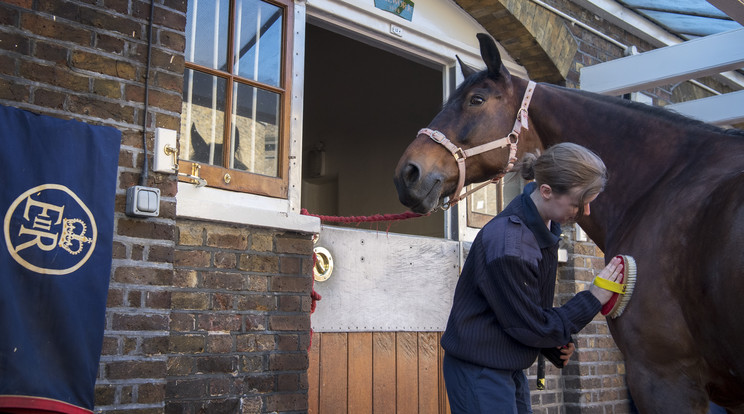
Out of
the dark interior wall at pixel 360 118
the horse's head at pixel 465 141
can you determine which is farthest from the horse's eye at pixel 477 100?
the dark interior wall at pixel 360 118

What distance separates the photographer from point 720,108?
17.0 feet

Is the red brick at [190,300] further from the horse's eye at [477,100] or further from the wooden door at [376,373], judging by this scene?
the horse's eye at [477,100]

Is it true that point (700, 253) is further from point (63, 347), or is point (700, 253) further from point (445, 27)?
point (445, 27)

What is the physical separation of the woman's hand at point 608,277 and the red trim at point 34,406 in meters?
1.75

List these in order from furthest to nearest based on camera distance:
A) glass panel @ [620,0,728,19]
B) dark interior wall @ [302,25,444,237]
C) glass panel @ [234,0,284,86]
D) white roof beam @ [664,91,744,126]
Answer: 1. dark interior wall @ [302,25,444,237]
2. glass panel @ [620,0,728,19]
3. white roof beam @ [664,91,744,126]
4. glass panel @ [234,0,284,86]

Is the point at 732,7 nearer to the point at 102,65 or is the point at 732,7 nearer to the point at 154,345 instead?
the point at 102,65

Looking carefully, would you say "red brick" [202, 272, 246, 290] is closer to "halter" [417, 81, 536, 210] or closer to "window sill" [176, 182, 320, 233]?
"window sill" [176, 182, 320, 233]

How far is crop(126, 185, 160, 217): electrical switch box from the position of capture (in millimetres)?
2693

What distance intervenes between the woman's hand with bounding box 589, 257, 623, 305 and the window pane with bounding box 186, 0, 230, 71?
2139mm

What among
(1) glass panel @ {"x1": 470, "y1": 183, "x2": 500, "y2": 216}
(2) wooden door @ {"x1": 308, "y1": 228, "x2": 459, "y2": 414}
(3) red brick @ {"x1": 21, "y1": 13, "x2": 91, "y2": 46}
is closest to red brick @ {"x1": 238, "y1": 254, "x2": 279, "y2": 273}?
(2) wooden door @ {"x1": 308, "y1": 228, "x2": 459, "y2": 414}

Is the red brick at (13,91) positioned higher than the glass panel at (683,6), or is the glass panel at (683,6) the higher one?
the glass panel at (683,6)

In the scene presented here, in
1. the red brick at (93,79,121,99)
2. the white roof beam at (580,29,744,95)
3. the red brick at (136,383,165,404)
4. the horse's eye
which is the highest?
the white roof beam at (580,29,744,95)

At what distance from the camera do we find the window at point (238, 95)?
11.0 feet

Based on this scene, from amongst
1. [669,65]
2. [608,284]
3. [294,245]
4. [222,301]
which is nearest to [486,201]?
[669,65]
